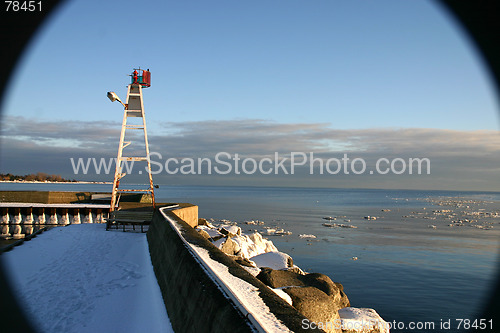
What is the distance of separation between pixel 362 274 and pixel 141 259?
1153 cm

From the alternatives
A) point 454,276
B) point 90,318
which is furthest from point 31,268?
point 454,276

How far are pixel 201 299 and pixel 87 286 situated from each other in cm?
468

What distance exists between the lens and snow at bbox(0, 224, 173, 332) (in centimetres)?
584

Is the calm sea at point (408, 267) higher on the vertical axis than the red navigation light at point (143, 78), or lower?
lower

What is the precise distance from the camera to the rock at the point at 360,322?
23.7 ft

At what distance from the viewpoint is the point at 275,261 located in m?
11.9

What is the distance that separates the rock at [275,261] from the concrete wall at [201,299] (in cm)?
441

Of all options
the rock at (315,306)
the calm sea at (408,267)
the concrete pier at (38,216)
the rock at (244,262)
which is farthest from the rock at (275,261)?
the concrete pier at (38,216)

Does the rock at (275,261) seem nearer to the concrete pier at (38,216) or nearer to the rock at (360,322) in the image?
the rock at (360,322)

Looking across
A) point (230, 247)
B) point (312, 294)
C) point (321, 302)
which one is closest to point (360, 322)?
point (321, 302)

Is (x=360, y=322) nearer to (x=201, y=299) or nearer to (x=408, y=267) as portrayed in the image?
(x=201, y=299)

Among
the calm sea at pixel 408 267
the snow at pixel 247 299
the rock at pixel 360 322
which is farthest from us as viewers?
the calm sea at pixel 408 267

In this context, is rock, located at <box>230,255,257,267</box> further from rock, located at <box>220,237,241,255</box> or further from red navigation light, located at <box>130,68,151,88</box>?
red navigation light, located at <box>130,68,151,88</box>

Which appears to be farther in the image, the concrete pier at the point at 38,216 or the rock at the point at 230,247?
the concrete pier at the point at 38,216
